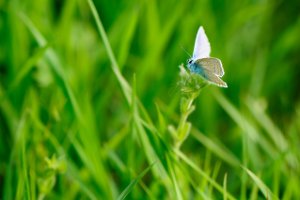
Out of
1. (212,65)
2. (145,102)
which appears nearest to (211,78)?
(212,65)

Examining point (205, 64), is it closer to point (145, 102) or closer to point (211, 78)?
point (211, 78)

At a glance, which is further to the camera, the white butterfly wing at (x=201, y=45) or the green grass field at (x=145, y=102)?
the green grass field at (x=145, y=102)

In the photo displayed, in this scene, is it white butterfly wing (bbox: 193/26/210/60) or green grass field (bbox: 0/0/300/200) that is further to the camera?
green grass field (bbox: 0/0/300/200)

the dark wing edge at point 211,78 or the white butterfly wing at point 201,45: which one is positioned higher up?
the white butterfly wing at point 201,45

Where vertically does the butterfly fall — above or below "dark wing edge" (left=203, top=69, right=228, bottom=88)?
above

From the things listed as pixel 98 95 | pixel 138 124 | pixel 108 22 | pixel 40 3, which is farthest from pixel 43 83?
pixel 138 124

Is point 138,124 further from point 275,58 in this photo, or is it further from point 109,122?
point 275,58
